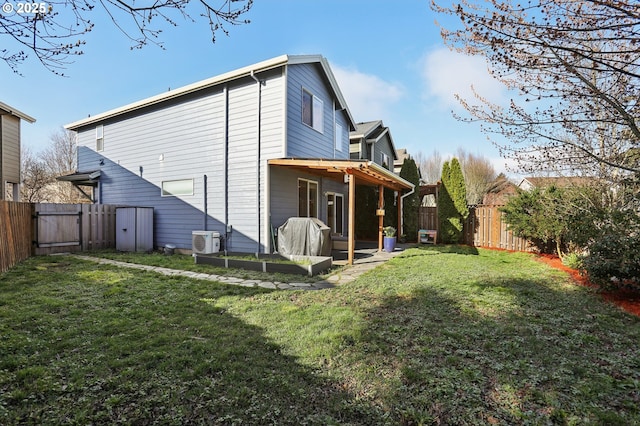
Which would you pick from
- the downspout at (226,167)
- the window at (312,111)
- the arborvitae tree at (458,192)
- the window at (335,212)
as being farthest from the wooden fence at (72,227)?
the arborvitae tree at (458,192)

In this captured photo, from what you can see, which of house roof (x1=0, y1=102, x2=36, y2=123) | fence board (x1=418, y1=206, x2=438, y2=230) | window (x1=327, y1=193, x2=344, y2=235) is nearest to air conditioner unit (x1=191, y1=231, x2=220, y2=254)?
window (x1=327, y1=193, x2=344, y2=235)

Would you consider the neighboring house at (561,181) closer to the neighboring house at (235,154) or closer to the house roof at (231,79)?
the neighboring house at (235,154)

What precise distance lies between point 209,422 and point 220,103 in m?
9.33

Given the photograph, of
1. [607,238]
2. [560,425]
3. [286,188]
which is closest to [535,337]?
[560,425]

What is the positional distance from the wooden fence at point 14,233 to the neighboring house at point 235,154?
3358mm

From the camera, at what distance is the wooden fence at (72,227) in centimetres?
959

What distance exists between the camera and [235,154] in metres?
9.46

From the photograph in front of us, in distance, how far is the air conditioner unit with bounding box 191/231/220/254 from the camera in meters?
9.16

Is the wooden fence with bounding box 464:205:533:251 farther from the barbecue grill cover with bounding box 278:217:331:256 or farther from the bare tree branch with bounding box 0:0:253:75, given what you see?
the bare tree branch with bounding box 0:0:253:75

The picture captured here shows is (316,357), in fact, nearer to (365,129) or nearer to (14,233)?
(14,233)

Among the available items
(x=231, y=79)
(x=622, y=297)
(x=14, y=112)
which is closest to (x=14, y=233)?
(x=231, y=79)

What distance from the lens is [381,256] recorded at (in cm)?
965

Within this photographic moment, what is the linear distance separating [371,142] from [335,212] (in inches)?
228

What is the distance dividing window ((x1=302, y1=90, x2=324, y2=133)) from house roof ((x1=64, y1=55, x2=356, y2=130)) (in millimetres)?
974
